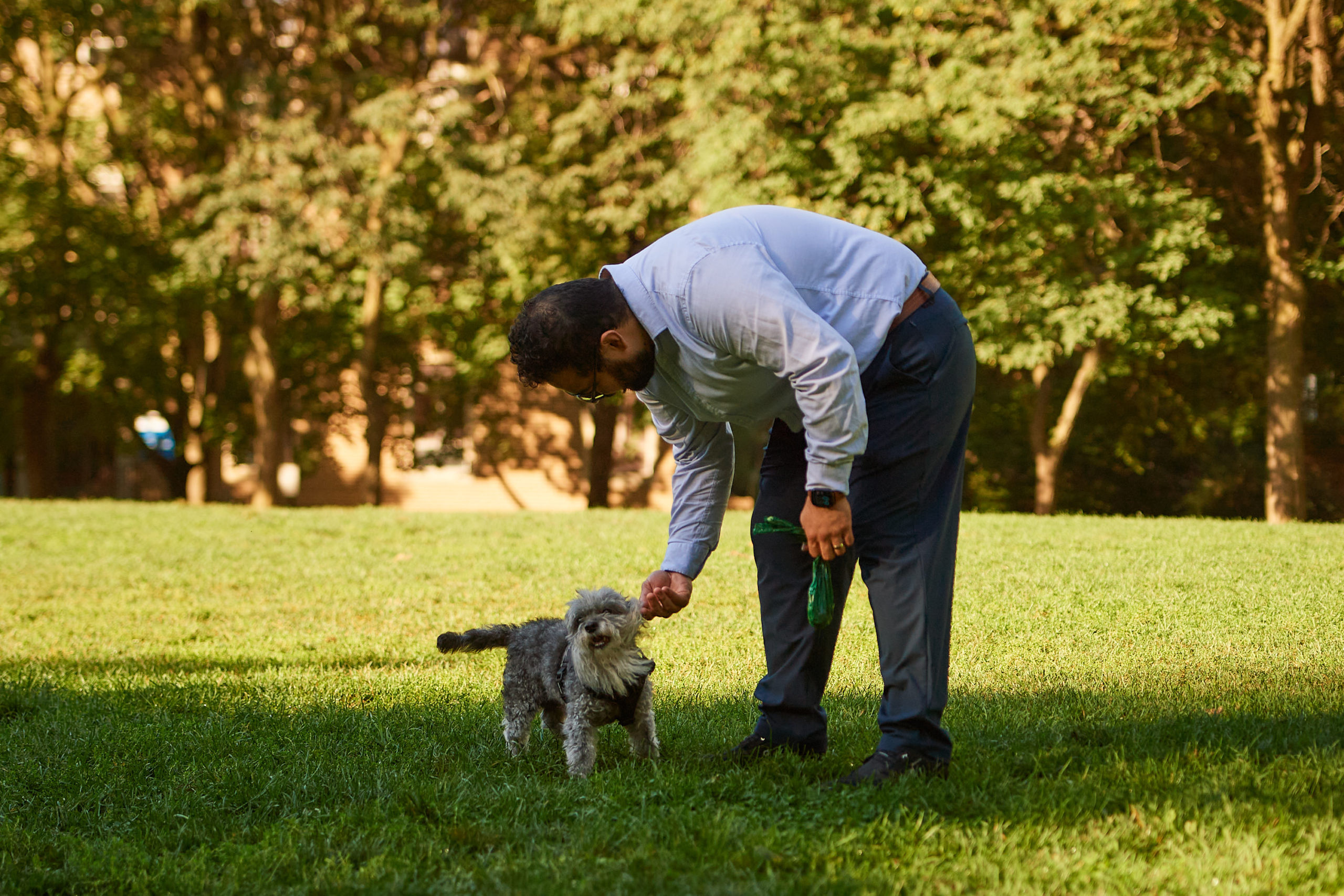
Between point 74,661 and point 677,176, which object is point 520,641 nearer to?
point 74,661

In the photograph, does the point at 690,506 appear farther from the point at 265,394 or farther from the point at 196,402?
the point at 196,402

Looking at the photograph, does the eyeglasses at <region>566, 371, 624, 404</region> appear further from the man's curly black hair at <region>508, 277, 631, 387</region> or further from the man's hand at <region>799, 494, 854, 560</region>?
the man's hand at <region>799, 494, 854, 560</region>

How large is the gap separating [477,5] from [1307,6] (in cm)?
1477

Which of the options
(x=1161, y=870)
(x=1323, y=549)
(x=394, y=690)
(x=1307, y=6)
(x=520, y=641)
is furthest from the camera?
(x=1307, y=6)

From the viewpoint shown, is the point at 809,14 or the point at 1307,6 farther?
the point at 809,14

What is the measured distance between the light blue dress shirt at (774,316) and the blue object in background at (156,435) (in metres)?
26.6

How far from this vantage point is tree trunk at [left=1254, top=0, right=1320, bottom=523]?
604 inches

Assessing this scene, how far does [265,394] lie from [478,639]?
1860 centimetres

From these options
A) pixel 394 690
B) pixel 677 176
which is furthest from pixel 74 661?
pixel 677 176

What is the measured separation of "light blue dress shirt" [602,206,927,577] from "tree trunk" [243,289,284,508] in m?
19.8

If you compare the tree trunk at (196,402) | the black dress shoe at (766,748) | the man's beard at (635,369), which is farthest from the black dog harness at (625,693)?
the tree trunk at (196,402)

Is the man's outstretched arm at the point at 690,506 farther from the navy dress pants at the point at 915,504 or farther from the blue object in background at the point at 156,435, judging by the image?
the blue object in background at the point at 156,435

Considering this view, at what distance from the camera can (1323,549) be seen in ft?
32.8

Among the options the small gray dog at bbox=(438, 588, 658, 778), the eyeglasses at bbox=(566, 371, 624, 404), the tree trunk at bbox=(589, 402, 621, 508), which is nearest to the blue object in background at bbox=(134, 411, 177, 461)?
the tree trunk at bbox=(589, 402, 621, 508)
